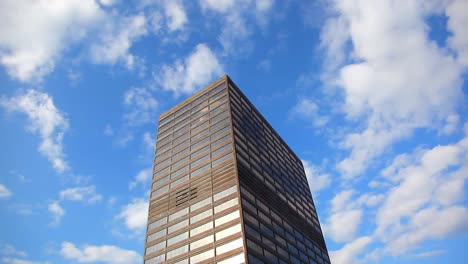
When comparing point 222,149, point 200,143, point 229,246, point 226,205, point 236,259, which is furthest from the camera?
point 200,143

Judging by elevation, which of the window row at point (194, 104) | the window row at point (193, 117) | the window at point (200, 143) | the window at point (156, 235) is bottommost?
the window at point (156, 235)

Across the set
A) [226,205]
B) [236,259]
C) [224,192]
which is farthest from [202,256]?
[224,192]

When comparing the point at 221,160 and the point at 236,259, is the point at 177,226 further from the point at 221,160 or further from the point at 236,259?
the point at 236,259

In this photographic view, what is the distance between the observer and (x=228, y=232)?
5206 centimetres

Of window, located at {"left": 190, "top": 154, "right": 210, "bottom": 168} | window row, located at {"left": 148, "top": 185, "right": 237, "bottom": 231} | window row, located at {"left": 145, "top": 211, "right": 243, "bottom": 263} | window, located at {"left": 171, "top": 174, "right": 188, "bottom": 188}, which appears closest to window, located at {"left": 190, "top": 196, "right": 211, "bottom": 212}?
window row, located at {"left": 148, "top": 185, "right": 237, "bottom": 231}

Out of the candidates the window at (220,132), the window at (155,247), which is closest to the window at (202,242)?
the window at (155,247)

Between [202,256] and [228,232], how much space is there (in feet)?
19.6

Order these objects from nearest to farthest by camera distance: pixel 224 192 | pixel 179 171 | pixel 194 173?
pixel 224 192, pixel 194 173, pixel 179 171

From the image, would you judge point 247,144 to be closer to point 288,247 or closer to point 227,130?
point 227,130

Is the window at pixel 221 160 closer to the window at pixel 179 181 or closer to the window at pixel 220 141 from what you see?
the window at pixel 220 141

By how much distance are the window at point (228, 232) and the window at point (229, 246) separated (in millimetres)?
1483

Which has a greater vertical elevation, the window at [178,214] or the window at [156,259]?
the window at [178,214]

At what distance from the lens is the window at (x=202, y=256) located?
51.9m

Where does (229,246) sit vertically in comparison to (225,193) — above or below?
below
